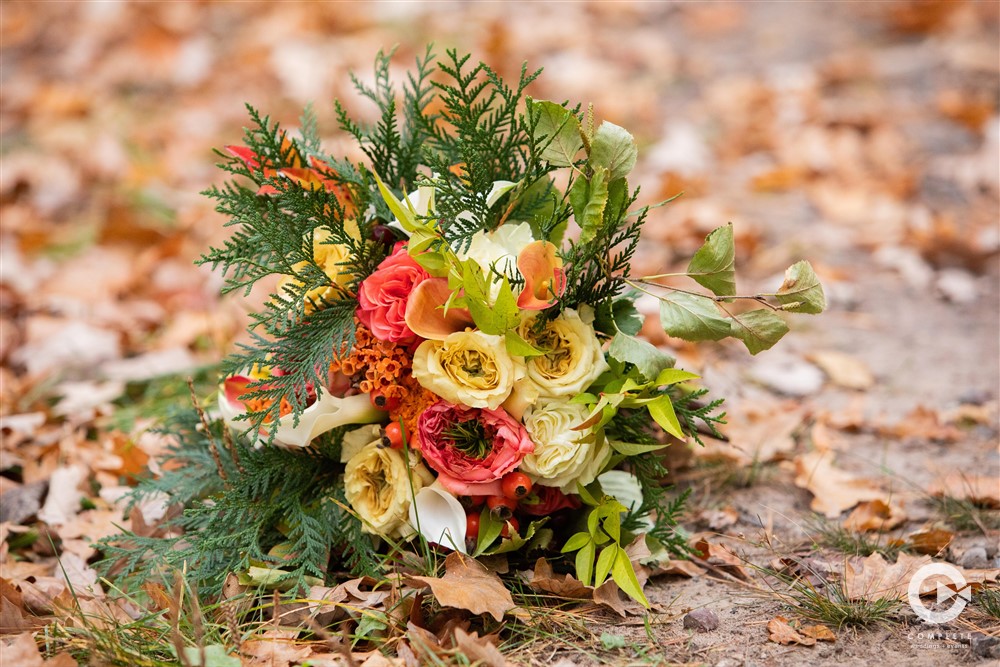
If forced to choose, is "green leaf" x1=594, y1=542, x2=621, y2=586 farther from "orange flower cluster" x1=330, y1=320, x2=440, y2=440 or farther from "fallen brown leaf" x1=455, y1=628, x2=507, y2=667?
"orange flower cluster" x1=330, y1=320, x2=440, y2=440

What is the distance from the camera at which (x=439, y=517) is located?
1.37 m

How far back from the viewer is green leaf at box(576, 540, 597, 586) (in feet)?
4.32

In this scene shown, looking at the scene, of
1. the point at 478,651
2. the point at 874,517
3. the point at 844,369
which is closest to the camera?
the point at 478,651

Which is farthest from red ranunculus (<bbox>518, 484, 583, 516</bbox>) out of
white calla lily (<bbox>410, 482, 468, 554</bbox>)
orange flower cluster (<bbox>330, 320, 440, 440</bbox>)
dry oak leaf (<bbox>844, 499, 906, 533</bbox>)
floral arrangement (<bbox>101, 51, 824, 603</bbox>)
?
dry oak leaf (<bbox>844, 499, 906, 533</bbox>)

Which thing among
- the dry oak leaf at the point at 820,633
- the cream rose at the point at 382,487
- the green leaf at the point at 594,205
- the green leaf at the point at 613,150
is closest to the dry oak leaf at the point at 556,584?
the cream rose at the point at 382,487

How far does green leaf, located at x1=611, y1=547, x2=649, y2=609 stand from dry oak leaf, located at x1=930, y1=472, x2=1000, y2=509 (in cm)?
79

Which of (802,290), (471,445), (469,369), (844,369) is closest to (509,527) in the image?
(471,445)

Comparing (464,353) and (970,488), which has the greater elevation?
(464,353)

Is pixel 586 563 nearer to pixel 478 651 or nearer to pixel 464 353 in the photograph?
pixel 478 651

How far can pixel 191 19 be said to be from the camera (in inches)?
193

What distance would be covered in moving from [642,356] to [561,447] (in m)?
0.19

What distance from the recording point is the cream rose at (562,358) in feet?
A: 4.31

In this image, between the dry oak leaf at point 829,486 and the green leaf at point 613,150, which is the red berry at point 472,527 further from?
the dry oak leaf at point 829,486

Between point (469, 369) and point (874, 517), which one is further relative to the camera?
point (874, 517)
